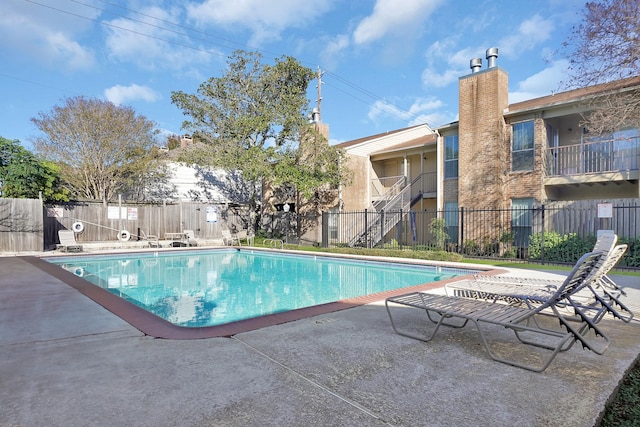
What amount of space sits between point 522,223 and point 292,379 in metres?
13.6

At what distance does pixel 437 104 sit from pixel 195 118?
68.4 feet

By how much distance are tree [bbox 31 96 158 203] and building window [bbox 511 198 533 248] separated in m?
18.7

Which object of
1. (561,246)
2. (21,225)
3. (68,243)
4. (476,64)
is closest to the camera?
(561,246)

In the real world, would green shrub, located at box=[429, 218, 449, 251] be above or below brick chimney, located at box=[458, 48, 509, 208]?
below

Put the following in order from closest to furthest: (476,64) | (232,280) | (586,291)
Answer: (586,291) → (232,280) → (476,64)

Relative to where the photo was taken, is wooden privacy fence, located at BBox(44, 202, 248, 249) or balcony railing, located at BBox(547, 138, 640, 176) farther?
wooden privacy fence, located at BBox(44, 202, 248, 249)

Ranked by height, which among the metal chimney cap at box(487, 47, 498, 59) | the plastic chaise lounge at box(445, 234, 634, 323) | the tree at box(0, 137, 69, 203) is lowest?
the plastic chaise lounge at box(445, 234, 634, 323)

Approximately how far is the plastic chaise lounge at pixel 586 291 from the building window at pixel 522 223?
8.40 m

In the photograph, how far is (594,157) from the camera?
1340cm

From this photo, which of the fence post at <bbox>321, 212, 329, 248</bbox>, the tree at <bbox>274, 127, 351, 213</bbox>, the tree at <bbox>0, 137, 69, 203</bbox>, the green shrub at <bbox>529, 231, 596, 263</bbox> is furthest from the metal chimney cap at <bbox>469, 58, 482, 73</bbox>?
the tree at <bbox>0, 137, 69, 203</bbox>

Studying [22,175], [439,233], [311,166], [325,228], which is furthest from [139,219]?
[439,233]

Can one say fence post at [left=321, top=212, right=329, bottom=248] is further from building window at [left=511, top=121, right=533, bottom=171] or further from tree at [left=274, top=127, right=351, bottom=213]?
building window at [left=511, top=121, right=533, bottom=171]

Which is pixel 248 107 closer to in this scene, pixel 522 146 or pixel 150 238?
pixel 150 238

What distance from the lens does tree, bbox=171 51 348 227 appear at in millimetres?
18969
